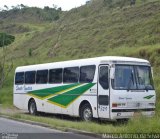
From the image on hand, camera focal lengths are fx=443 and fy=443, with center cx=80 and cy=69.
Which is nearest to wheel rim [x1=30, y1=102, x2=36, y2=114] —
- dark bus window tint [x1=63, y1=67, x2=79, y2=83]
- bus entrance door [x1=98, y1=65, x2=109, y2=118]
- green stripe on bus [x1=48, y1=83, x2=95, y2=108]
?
green stripe on bus [x1=48, y1=83, x2=95, y2=108]

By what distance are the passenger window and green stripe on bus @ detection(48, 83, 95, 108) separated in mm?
540

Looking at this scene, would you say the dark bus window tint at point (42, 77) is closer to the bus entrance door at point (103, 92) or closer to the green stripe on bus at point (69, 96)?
the green stripe on bus at point (69, 96)

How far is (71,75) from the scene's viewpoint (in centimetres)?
2016

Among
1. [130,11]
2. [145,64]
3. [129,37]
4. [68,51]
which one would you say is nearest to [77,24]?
[130,11]

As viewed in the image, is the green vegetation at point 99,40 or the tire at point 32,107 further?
the green vegetation at point 99,40

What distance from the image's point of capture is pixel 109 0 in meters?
74.9

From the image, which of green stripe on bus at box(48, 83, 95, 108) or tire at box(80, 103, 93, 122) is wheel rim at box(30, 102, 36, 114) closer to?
green stripe on bus at box(48, 83, 95, 108)

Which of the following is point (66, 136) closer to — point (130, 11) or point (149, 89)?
point (149, 89)

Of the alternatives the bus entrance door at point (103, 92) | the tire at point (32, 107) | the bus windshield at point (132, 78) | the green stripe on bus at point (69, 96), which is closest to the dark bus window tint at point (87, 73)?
the green stripe on bus at point (69, 96)

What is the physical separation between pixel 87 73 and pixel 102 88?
1597 mm

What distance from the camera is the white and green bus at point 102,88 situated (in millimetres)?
17000

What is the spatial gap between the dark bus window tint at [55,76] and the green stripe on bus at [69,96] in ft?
2.69

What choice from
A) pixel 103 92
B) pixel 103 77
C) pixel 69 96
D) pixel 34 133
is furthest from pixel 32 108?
pixel 34 133

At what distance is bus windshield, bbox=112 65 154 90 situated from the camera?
56.5 ft
